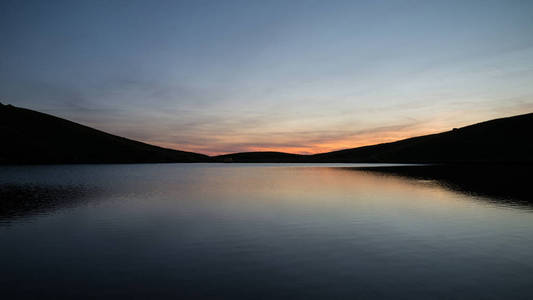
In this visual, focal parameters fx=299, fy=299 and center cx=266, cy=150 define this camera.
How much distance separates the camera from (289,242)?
2338cm

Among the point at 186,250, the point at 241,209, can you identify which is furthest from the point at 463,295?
the point at 241,209

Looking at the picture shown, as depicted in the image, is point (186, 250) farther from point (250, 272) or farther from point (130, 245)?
point (250, 272)

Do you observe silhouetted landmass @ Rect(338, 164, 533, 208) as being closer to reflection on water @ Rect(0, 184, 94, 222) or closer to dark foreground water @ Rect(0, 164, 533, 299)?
dark foreground water @ Rect(0, 164, 533, 299)

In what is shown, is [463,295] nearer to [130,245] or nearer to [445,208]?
[130,245]

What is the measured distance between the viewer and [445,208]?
4006cm

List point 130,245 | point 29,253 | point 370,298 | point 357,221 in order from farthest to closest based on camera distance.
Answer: point 357,221 < point 130,245 < point 29,253 < point 370,298

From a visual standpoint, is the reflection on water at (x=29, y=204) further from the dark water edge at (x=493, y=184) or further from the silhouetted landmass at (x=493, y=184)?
the dark water edge at (x=493, y=184)

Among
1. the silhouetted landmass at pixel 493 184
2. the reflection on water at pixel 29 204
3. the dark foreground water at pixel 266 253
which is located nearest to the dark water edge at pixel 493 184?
the silhouetted landmass at pixel 493 184

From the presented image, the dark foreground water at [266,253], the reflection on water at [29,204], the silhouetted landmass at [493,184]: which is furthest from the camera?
the silhouetted landmass at [493,184]

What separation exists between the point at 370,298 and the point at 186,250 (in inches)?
505

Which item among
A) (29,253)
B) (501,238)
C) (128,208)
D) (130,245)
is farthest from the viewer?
(128,208)

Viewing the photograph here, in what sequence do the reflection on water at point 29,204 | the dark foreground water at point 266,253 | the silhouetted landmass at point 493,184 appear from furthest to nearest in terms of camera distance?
1. the silhouetted landmass at point 493,184
2. the reflection on water at point 29,204
3. the dark foreground water at point 266,253

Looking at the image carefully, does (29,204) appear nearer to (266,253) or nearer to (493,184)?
(266,253)

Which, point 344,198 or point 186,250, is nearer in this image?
point 186,250
